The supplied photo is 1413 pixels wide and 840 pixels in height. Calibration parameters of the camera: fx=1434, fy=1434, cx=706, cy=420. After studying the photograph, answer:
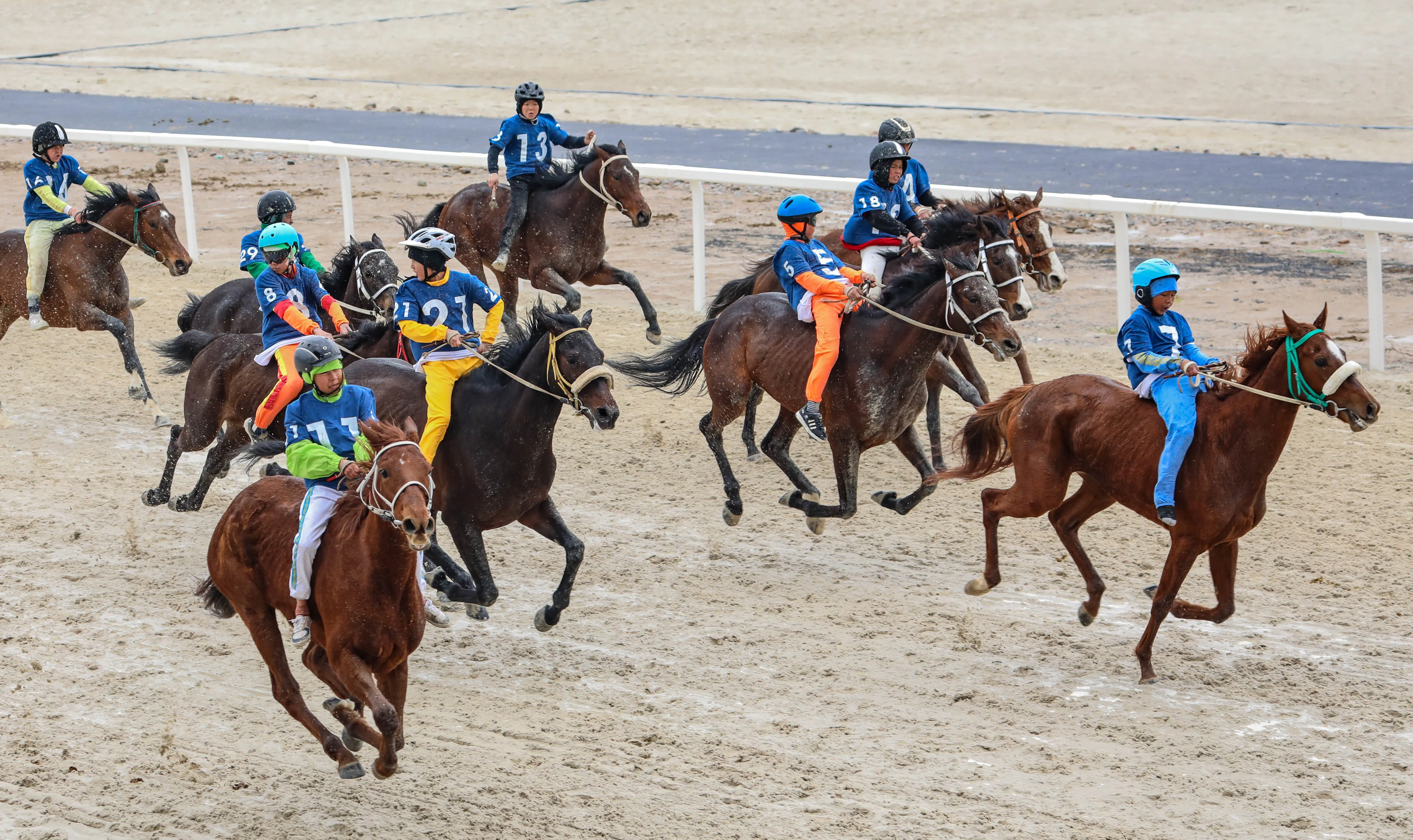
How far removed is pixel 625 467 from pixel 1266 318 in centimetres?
634

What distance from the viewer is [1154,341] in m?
7.00

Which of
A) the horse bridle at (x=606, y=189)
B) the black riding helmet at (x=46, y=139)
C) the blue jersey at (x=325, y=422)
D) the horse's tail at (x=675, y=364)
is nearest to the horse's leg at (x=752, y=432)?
the horse's tail at (x=675, y=364)

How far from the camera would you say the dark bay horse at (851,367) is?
791 cm

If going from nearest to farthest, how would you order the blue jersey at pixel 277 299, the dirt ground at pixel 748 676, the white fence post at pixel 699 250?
the dirt ground at pixel 748 676, the blue jersey at pixel 277 299, the white fence post at pixel 699 250

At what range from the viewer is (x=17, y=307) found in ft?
38.6

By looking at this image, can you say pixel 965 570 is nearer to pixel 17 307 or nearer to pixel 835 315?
pixel 835 315

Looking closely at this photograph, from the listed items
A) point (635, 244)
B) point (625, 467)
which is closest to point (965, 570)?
point (625, 467)

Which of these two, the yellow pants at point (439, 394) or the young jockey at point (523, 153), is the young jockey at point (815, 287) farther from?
the young jockey at point (523, 153)

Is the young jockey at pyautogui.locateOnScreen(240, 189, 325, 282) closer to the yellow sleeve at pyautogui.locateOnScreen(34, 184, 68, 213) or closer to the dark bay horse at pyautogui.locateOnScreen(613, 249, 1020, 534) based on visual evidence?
the dark bay horse at pyautogui.locateOnScreen(613, 249, 1020, 534)

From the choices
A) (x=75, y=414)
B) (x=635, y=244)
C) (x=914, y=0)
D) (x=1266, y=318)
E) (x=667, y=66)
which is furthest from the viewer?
(x=914, y=0)

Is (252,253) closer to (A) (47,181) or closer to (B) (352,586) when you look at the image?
(A) (47,181)

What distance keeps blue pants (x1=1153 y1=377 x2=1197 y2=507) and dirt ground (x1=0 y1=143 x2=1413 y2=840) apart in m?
0.89

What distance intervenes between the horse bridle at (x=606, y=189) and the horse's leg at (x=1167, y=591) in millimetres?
6673

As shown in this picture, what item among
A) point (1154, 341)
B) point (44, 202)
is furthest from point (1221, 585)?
point (44, 202)
